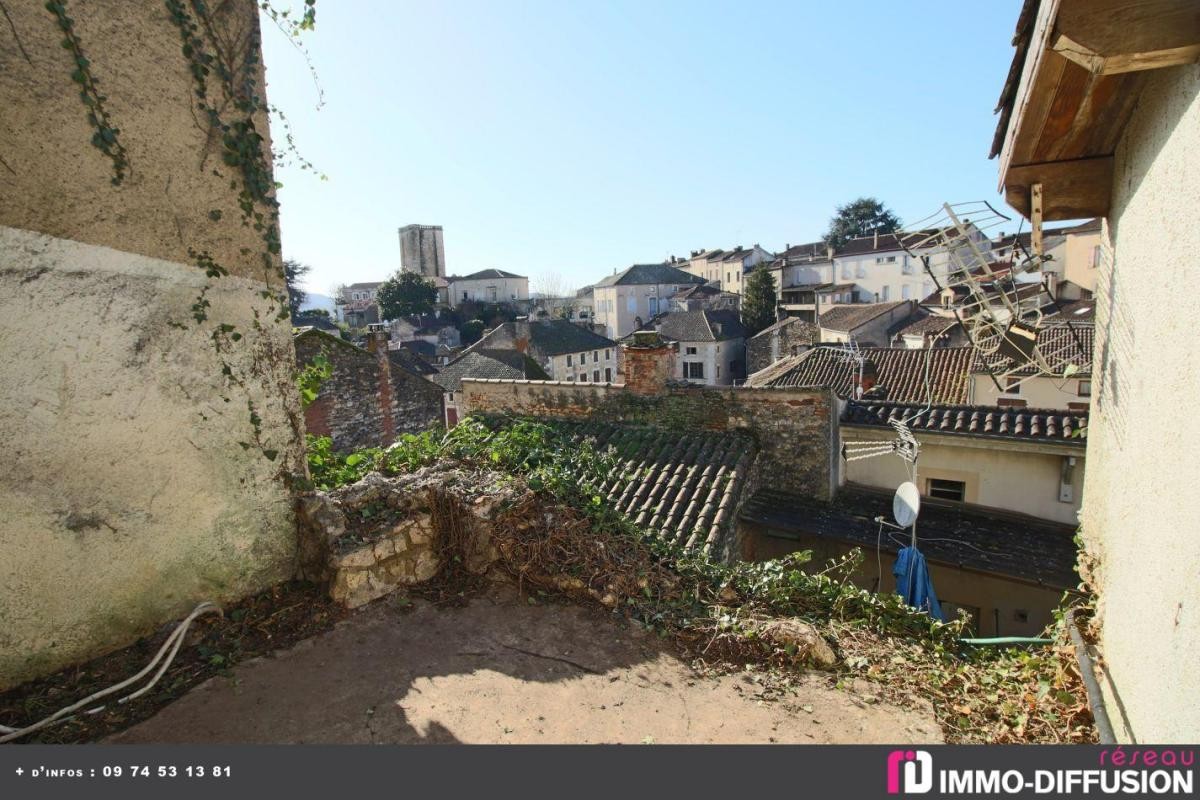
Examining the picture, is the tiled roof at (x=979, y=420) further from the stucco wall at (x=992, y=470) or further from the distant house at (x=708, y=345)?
the distant house at (x=708, y=345)

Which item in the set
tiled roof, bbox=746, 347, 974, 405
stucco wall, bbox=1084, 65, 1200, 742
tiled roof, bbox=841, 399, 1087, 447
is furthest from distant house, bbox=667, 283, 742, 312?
stucco wall, bbox=1084, 65, 1200, 742

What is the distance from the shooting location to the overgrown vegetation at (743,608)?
3.79 meters

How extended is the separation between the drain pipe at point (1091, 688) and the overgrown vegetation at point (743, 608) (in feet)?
0.42

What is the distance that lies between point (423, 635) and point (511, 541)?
3.34ft

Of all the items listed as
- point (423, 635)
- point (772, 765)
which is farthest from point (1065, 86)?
point (423, 635)

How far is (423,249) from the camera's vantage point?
258 ft

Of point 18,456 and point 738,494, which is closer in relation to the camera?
point 18,456

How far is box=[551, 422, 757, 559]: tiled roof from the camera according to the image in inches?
313

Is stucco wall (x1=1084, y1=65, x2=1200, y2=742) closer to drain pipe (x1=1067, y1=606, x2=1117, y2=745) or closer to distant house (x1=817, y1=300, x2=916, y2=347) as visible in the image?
drain pipe (x1=1067, y1=606, x2=1117, y2=745)

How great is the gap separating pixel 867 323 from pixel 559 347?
61.5 feet

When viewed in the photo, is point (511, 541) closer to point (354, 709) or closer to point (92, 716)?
point (354, 709)

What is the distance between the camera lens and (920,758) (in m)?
2.81

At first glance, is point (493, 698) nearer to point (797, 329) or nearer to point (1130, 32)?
point (1130, 32)

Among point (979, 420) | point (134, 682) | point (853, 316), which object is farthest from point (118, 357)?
point (853, 316)
